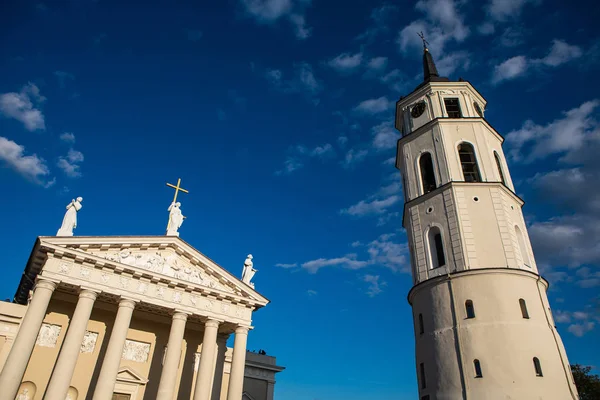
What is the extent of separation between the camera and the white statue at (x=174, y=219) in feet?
73.0

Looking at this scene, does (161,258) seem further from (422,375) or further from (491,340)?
(491,340)

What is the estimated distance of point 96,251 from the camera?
19.3 meters

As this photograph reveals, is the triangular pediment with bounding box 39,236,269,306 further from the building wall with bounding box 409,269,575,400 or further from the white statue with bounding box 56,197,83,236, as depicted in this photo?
the building wall with bounding box 409,269,575,400

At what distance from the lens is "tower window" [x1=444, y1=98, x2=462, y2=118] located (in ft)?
92.8

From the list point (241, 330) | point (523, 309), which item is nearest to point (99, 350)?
point (241, 330)

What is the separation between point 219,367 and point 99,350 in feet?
19.5

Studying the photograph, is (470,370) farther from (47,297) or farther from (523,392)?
(47,297)

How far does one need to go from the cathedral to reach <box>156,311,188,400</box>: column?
0.04 meters

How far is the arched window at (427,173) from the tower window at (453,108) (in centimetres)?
334

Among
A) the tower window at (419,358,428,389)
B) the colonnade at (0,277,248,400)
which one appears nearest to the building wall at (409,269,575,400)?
the tower window at (419,358,428,389)

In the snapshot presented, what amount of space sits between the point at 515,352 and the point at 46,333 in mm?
20300

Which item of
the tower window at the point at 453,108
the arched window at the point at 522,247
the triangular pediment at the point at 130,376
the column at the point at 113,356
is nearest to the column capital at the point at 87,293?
the column at the point at 113,356

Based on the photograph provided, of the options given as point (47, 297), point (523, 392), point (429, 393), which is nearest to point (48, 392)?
point (47, 297)

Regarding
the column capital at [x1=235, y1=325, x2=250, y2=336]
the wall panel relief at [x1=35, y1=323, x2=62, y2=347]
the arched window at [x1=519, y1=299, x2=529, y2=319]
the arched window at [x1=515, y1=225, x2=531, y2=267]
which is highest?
the arched window at [x1=515, y1=225, x2=531, y2=267]
